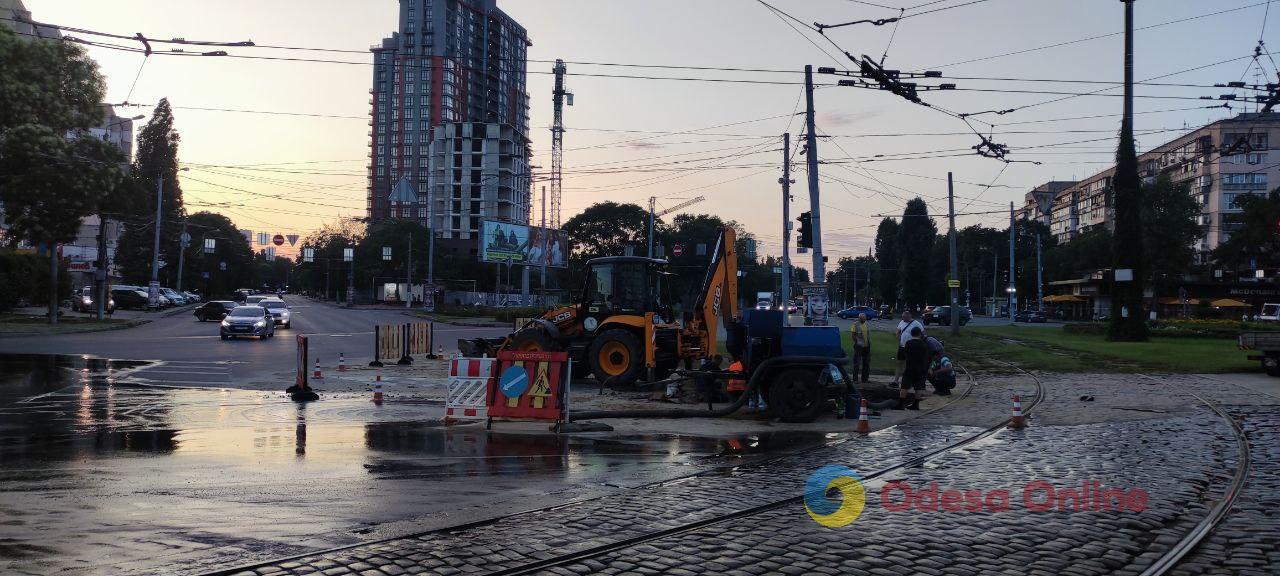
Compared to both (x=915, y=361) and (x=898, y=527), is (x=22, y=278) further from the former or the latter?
(x=898, y=527)

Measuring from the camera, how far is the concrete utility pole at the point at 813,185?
21531 mm

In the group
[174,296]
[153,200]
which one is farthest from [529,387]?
[153,200]

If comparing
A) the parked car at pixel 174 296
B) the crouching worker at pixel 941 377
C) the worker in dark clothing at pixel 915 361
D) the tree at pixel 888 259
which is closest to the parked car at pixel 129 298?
the parked car at pixel 174 296

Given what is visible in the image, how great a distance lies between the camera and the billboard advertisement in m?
75.8

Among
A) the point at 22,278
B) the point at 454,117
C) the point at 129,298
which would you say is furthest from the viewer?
the point at 454,117

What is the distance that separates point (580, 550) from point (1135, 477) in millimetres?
6451

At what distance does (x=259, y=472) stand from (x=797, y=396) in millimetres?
8323

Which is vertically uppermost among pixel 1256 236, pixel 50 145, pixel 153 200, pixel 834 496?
pixel 153 200

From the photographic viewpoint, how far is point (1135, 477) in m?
9.24

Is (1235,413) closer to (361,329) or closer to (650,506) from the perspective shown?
(650,506)

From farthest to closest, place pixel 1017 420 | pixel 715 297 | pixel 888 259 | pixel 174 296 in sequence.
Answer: pixel 888 259 → pixel 174 296 → pixel 715 297 → pixel 1017 420

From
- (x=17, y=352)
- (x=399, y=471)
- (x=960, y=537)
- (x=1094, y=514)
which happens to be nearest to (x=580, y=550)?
(x=960, y=537)

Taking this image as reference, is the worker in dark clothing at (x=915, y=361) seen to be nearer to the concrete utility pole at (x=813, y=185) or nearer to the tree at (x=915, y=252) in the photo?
the concrete utility pole at (x=813, y=185)

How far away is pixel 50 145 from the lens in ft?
119
